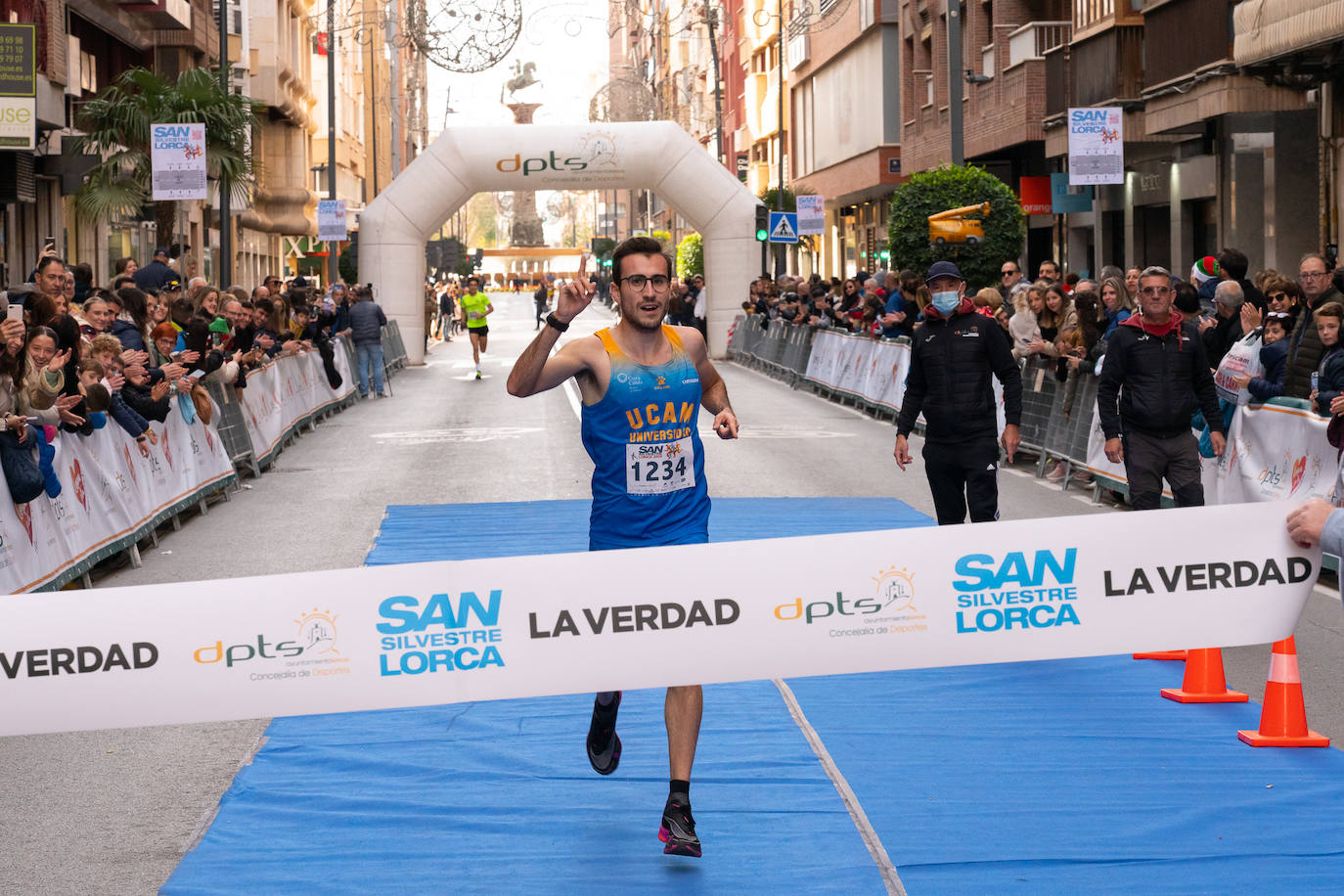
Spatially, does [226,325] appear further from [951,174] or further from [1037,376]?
[951,174]

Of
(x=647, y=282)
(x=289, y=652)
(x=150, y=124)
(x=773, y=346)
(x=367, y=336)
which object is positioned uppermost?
(x=150, y=124)

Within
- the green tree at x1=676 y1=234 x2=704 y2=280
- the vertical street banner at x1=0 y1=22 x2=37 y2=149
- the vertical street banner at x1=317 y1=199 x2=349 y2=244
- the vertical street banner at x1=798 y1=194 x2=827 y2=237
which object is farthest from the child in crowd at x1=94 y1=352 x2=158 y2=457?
the green tree at x1=676 y1=234 x2=704 y2=280

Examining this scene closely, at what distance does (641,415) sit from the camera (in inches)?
242

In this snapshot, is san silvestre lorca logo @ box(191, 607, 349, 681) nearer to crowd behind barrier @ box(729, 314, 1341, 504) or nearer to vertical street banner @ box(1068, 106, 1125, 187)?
crowd behind barrier @ box(729, 314, 1341, 504)

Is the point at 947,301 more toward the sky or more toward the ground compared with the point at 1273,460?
more toward the sky

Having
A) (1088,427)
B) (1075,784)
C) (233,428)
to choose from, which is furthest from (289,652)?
(233,428)

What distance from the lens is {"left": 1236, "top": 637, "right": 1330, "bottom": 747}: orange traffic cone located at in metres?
7.33

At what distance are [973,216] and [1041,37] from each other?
799cm

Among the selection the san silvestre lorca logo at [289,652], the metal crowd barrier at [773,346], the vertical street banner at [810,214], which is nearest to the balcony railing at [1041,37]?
the metal crowd barrier at [773,346]

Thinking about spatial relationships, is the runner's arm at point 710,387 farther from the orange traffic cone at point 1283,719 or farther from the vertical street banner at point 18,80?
the vertical street banner at point 18,80

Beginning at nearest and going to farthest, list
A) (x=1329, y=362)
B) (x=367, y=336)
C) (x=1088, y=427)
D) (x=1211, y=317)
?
(x=1329, y=362) < (x=1211, y=317) < (x=1088, y=427) < (x=367, y=336)

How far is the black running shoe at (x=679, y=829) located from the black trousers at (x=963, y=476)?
4236mm

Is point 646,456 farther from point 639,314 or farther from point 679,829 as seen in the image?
point 679,829

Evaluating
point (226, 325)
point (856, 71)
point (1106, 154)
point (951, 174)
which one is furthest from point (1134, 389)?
point (856, 71)
